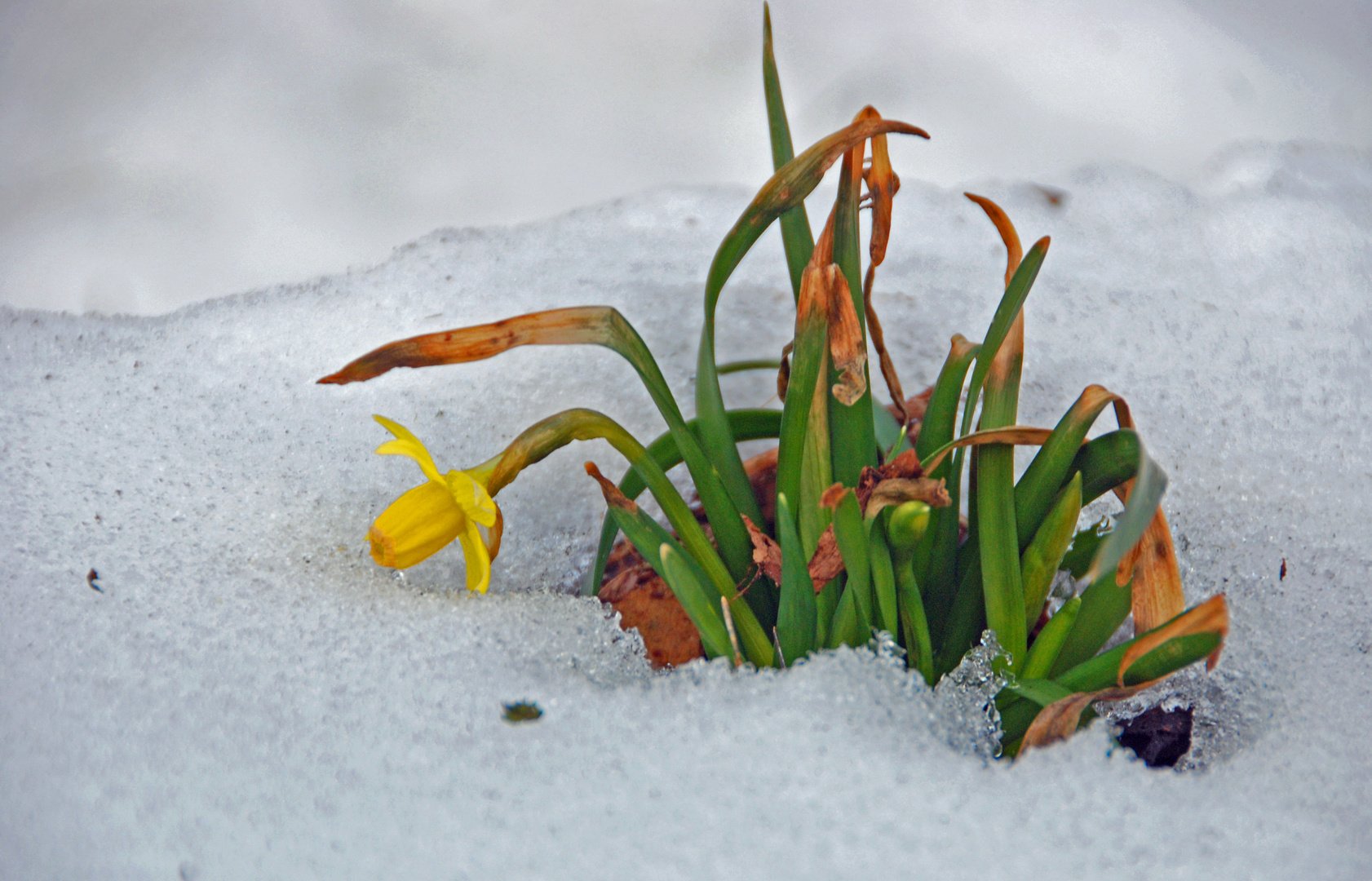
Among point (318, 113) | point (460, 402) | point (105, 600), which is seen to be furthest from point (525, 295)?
point (105, 600)

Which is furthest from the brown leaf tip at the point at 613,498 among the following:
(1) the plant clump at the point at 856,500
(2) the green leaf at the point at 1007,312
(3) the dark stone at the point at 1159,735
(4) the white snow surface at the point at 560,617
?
(3) the dark stone at the point at 1159,735

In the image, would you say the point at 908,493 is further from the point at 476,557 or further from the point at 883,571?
the point at 476,557

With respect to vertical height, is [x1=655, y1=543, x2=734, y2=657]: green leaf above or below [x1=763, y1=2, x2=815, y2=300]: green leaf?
below

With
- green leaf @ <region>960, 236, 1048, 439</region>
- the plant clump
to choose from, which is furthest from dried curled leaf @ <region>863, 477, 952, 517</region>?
green leaf @ <region>960, 236, 1048, 439</region>

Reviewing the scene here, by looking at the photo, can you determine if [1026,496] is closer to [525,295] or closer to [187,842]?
[187,842]

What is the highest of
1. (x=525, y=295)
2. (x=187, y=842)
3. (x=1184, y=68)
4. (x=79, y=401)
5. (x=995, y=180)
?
(x=1184, y=68)

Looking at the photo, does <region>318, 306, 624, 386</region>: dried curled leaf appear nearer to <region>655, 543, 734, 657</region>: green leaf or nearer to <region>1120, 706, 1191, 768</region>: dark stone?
<region>655, 543, 734, 657</region>: green leaf
